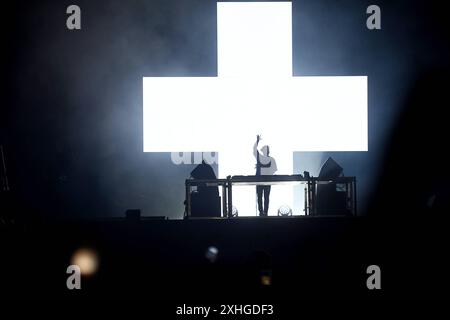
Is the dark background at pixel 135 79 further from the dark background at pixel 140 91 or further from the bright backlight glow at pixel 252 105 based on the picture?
the bright backlight glow at pixel 252 105

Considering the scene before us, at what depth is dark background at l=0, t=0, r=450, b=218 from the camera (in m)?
Answer: 6.66

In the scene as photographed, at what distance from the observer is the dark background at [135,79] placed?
21.8ft

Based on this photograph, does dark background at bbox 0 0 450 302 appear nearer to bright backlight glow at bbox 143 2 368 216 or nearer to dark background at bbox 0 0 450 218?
dark background at bbox 0 0 450 218

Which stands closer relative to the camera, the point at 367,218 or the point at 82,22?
the point at 367,218

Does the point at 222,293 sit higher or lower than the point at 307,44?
lower

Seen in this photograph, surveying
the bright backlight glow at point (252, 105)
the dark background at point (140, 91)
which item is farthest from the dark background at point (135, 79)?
the bright backlight glow at point (252, 105)

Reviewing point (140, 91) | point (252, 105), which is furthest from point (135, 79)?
point (252, 105)

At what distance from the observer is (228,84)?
261 inches

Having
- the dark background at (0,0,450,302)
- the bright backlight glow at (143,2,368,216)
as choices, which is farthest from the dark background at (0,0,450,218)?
the bright backlight glow at (143,2,368,216)
